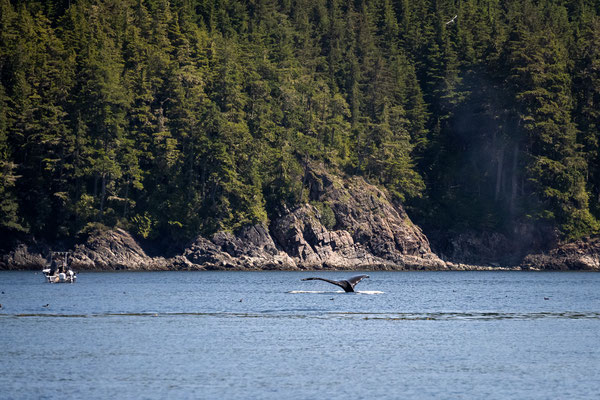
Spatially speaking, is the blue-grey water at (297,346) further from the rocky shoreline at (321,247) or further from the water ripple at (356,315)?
the rocky shoreline at (321,247)

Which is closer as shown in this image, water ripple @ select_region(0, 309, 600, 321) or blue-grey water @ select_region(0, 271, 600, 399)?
blue-grey water @ select_region(0, 271, 600, 399)

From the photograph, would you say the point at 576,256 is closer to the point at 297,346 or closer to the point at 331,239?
the point at 331,239

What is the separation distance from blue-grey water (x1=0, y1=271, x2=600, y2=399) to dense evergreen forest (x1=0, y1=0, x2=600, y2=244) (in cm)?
4661

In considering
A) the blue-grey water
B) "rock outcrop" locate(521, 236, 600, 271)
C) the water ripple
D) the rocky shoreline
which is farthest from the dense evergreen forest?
the water ripple

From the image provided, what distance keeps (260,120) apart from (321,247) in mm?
22490

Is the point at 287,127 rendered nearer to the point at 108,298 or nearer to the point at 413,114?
the point at 413,114

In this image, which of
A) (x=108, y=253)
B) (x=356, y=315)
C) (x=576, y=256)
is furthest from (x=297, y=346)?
(x=576, y=256)

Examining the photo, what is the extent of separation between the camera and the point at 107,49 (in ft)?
402

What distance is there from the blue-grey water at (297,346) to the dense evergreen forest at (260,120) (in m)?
46.6

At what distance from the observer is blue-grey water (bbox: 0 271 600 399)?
27.0 meters

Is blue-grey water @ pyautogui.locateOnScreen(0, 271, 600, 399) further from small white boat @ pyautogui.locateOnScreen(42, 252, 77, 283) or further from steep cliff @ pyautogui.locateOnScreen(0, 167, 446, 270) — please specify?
steep cliff @ pyautogui.locateOnScreen(0, 167, 446, 270)

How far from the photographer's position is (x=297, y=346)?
36062mm

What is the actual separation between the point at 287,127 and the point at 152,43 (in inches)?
941

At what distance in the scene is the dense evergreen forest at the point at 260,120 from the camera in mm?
112250
